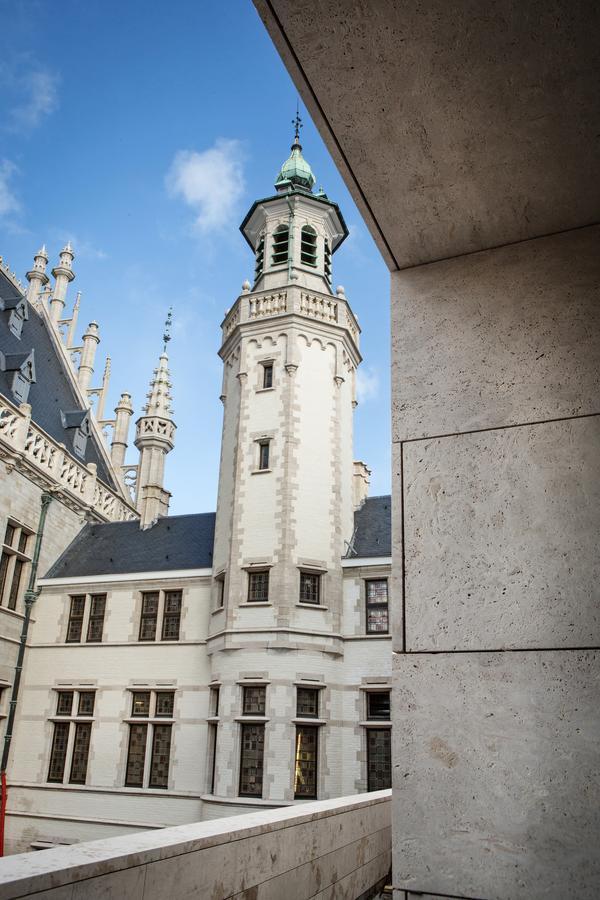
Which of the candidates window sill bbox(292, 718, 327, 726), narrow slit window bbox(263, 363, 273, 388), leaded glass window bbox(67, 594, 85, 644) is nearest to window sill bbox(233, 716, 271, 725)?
window sill bbox(292, 718, 327, 726)

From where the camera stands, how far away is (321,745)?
17219 mm

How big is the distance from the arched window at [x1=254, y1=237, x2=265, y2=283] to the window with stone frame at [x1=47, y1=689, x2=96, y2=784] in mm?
15145

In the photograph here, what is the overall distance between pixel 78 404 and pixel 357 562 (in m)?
17.4

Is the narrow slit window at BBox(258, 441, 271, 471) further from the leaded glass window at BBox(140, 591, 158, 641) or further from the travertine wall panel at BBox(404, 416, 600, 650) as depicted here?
the travertine wall panel at BBox(404, 416, 600, 650)

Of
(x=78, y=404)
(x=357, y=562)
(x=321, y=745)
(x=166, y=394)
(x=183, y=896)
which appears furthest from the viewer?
(x=166, y=394)

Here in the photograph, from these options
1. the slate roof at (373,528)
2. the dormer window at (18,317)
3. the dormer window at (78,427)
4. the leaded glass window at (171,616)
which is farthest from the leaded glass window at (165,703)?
the dormer window at (18,317)

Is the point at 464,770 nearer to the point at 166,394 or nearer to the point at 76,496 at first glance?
the point at 76,496

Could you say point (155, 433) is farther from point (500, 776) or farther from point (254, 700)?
point (500, 776)

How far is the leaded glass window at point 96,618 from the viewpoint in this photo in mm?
21156

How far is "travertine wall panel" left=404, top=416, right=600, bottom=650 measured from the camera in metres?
2.53

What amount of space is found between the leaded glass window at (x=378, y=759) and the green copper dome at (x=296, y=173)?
20.7m

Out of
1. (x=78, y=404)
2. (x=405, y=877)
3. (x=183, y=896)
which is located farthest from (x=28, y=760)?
(x=405, y=877)

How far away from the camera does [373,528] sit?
21.2 meters

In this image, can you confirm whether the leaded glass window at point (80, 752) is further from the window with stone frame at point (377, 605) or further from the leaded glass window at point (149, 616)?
the window with stone frame at point (377, 605)
